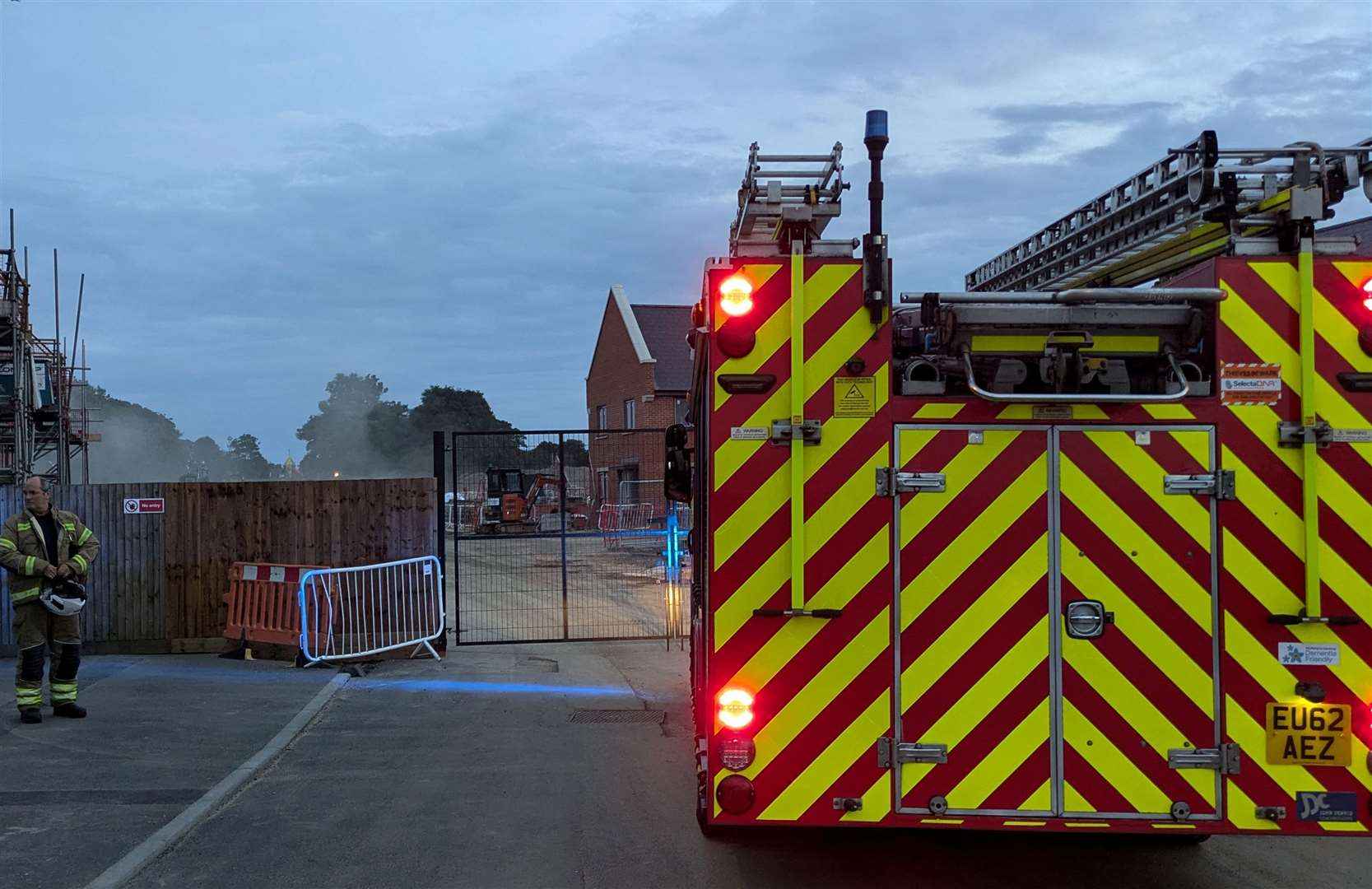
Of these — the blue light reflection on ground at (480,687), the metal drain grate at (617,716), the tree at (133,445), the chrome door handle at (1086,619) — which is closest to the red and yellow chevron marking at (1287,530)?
the chrome door handle at (1086,619)

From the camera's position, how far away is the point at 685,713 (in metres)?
9.88

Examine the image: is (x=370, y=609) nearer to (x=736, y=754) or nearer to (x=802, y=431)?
(x=736, y=754)

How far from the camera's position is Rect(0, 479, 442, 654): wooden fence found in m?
12.7

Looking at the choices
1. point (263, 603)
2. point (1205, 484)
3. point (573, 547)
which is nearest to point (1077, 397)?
point (1205, 484)

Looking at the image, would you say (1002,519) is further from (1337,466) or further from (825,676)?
(1337,466)

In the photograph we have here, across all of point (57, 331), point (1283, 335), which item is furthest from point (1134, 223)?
point (57, 331)

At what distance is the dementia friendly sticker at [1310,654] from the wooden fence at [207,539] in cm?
998

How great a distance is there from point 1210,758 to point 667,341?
37.2 m

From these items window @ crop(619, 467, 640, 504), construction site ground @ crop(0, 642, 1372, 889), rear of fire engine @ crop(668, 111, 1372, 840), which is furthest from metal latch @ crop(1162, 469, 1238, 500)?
window @ crop(619, 467, 640, 504)

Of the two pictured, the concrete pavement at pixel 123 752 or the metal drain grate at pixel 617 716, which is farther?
the metal drain grate at pixel 617 716

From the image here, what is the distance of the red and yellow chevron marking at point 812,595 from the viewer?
466cm

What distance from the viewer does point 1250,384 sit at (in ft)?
15.0

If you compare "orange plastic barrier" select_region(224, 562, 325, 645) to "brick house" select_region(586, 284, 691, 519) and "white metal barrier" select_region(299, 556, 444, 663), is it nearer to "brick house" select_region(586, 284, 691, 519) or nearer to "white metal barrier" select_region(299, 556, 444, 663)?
"white metal barrier" select_region(299, 556, 444, 663)

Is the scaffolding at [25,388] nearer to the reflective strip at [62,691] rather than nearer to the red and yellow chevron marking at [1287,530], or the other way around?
the reflective strip at [62,691]
